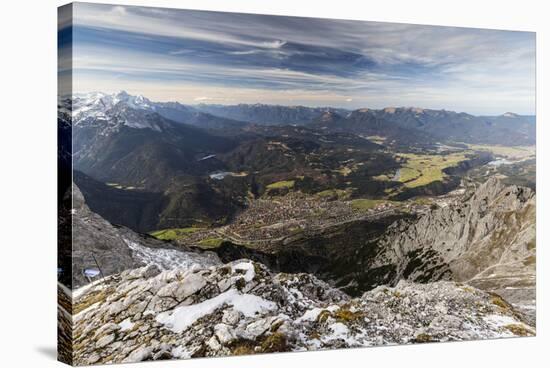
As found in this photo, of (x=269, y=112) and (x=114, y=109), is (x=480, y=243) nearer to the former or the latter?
(x=269, y=112)

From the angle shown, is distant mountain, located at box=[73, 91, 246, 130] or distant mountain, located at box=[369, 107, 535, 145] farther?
distant mountain, located at box=[369, 107, 535, 145]

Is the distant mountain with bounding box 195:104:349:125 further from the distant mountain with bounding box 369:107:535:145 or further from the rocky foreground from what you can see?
the rocky foreground

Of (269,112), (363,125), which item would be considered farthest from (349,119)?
(269,112)

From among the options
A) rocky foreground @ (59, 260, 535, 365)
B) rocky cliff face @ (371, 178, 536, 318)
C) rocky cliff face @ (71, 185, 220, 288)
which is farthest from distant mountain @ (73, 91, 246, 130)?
rocky cliff face @ (371, 178, 536, 318)

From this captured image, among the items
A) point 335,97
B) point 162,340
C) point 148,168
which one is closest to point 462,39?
point 335,97

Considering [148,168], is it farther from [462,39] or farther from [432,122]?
[462,39]
